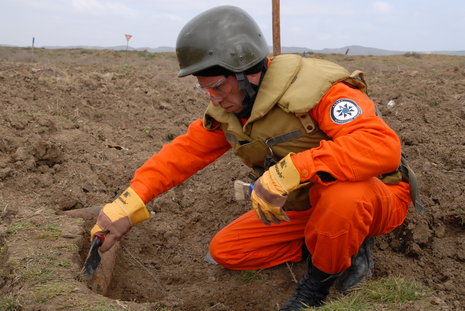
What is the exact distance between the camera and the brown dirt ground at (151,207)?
2.84 metres

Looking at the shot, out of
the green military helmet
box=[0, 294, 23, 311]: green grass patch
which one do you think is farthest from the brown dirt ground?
the green military helmet

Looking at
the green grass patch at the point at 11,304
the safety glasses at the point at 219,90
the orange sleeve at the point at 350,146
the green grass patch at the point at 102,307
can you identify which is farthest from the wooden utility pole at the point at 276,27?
the green grass patch at the point at 11,304

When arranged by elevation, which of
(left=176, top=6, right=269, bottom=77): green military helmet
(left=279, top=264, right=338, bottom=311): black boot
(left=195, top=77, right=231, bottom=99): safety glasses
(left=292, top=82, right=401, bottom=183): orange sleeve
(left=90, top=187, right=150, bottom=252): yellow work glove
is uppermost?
(left=176, top=6, right=269, bottom=77): green military helmet

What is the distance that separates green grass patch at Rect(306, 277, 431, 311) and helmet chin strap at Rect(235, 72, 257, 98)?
1.26 m

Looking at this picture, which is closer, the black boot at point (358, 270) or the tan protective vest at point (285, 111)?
the tan protective vest at point (285, 111)

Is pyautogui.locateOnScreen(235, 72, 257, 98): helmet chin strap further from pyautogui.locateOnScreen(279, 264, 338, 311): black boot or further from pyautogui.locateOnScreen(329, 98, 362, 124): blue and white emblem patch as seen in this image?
pyautogui.locateOnScreen(279, 264, 338, 311): black boot

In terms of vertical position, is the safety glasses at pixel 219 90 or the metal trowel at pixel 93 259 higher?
the safety glasses at pixel 219 90

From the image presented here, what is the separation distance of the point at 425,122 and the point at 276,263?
267cm

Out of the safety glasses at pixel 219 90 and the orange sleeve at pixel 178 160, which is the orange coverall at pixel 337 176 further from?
the safety glasses at pixel 219 90

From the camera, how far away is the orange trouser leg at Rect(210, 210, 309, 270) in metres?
3.36

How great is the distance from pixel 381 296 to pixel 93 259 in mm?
1701

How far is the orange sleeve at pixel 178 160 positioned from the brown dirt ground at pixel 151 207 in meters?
0.64

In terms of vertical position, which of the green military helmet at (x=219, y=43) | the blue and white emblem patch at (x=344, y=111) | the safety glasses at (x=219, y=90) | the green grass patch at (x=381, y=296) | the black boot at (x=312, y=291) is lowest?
the black boot at (x=312, y=291)

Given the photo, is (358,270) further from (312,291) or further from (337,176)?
(337,176)
